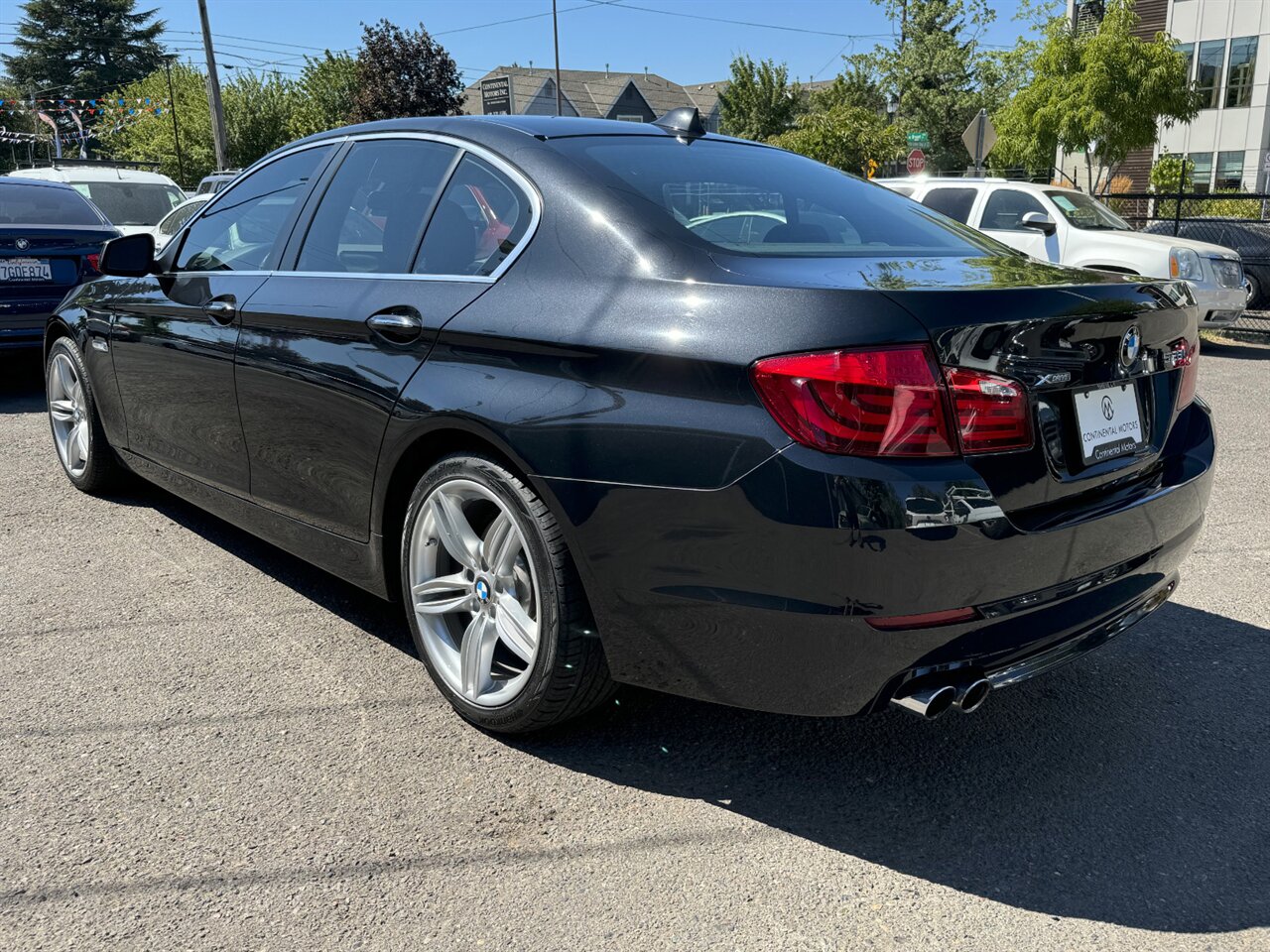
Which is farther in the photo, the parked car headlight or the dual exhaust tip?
the parked car headlight

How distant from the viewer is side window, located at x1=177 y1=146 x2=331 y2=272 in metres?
3.70

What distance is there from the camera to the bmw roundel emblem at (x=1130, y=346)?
2.54m

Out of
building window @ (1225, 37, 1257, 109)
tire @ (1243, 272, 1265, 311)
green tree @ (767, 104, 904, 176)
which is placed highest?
building window @ (1225, 37, 1257, 109)

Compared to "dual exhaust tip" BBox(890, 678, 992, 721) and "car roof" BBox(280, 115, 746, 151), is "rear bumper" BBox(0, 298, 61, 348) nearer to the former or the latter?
"car roof" BBox(280, 115, 746, 151)

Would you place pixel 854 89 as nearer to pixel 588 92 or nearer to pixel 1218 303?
pixel 588 92

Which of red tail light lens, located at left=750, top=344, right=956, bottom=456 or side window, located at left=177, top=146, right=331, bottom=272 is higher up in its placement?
side window, located at left=177, top=146, right=331, bottom=272

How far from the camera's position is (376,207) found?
11.0 ft

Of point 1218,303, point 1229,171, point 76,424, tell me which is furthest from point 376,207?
point 1229,171

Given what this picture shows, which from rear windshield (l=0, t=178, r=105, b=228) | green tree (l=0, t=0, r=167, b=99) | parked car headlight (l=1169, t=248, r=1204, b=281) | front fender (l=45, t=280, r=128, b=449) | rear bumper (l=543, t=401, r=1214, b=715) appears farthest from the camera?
green tree (l=0, t=0, r=167, b=99)

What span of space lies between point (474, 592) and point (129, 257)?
235 cm

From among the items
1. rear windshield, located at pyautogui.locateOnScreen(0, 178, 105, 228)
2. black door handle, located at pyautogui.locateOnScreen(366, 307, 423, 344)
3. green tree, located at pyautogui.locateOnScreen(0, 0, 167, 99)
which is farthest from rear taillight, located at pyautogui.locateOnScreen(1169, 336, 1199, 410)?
green tree, located at pyautogui.locateOnScreen(0, 0, 167, 99)

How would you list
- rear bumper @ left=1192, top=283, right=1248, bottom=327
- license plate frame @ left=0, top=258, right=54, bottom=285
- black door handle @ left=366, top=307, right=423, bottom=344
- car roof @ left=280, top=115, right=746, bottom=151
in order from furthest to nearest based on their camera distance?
rear bumper @ left=1192, top=283, right=1248, bottom=327
license plate frame @ left=0, top=258, right=54, bottom=285
car roof @ left=280, top=115, right=746, bottom=151
black door handle @ left=366, top=307, right=423, bottom=344

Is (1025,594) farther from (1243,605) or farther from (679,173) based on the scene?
(1243,605)

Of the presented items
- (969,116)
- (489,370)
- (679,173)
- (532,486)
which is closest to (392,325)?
(489,370)
